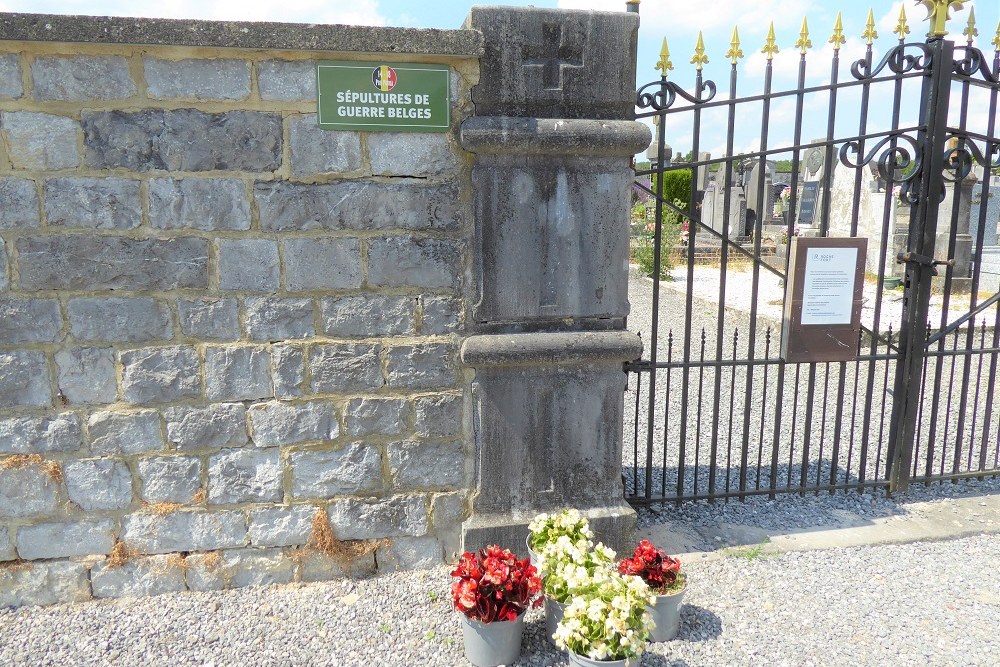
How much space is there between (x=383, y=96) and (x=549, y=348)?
50.9 inches

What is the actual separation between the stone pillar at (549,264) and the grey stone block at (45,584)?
68.1 inches

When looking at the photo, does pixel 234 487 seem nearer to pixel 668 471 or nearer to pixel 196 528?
pixel 196 528

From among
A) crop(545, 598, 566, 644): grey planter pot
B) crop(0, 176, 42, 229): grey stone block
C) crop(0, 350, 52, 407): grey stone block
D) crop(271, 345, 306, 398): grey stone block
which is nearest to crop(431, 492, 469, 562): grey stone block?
crop(545, 598, 566, 644): grey planter pot

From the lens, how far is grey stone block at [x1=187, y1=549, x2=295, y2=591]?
10.6 ft

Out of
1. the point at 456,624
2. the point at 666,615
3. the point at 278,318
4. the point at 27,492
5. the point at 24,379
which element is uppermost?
the point at 278,318

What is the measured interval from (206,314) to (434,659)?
5.61 ft

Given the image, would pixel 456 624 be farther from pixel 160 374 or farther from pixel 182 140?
pixel 182 140

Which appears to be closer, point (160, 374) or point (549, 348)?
point (160, 374)

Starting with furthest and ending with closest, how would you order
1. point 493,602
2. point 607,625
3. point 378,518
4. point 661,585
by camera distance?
point 378,518 < point 661,585 < point 493,602 < point 607,625

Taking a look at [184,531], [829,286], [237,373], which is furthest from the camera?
[829,286]

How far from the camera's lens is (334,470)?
3.20 metres

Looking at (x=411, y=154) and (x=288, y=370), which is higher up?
(x=411, y=154)

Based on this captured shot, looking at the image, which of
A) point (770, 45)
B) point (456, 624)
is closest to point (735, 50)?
point (770, 45)

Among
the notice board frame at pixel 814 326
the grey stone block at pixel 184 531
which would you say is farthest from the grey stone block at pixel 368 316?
the notice board frame at pixel 814 326
